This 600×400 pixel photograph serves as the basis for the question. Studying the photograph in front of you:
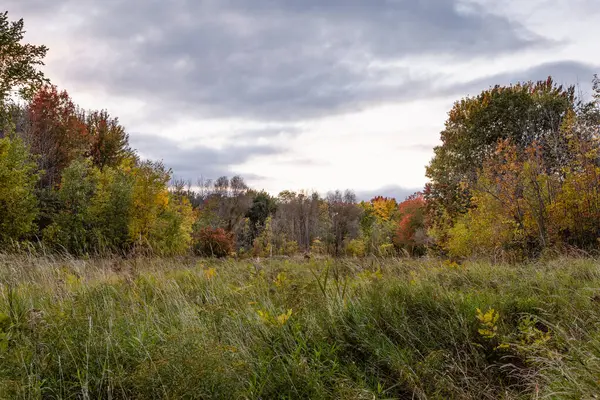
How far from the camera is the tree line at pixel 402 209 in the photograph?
1018 centimetres

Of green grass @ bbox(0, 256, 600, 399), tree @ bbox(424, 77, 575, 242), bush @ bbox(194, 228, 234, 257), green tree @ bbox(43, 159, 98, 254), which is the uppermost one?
tree @ bbox(424, 77, 575, 242)

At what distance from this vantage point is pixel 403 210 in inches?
1236

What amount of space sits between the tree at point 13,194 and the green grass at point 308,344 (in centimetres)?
1153

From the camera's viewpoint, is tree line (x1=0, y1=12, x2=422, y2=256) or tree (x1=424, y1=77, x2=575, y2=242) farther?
tree (x1=424, y1=77, x2=575, y2=242)

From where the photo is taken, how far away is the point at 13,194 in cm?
1407

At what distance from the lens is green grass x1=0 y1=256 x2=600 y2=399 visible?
8.17 feet

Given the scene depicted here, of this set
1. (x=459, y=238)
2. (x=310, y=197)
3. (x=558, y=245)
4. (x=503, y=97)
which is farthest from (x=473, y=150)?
(x=310, y=197)

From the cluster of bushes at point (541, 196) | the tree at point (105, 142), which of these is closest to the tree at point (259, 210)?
the tree at point (105, 142)

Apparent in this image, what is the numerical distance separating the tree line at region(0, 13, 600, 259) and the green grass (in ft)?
8.10

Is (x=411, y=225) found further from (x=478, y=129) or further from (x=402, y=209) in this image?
(x=478, y=129)

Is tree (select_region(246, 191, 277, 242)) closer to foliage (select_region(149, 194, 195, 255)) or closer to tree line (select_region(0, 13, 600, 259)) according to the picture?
tree line (select_region(0, 13, 600, 259))

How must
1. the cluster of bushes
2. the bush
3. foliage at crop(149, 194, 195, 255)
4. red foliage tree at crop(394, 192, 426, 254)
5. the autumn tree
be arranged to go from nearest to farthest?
1. the cluster of bushes
2. foliage at crop(149, 194, 195, 255)
3. the bush
4. red foliage tree at crop(394, 192, 426, 254)
5. the autumn tree

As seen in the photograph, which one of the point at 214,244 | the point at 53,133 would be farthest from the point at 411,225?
the point at 53,133

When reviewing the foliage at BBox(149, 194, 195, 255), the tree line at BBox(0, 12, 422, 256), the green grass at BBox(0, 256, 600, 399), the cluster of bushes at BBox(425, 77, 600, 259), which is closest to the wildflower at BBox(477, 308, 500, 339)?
the green grass at BBox(0, 256, 600, 399)
